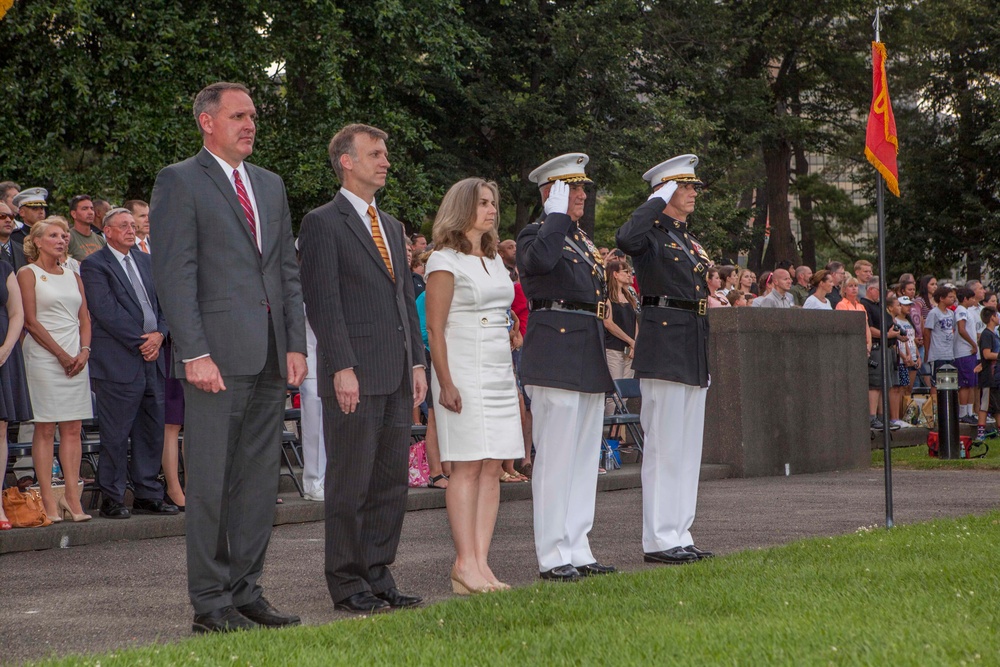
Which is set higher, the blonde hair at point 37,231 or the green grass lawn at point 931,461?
the blonde hair at point 37,231

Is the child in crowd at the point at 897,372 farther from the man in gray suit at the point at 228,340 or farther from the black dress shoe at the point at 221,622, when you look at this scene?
the black dress shoe at the point at 221,622

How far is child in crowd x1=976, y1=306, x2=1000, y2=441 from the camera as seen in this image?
67.8ft

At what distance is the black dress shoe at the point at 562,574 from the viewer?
24.2 feet

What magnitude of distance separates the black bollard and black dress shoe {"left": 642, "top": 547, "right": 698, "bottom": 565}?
10.1 m

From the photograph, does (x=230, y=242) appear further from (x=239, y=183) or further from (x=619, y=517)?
(x=619, y=517)

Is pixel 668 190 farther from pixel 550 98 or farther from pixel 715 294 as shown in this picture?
pixel 550 98

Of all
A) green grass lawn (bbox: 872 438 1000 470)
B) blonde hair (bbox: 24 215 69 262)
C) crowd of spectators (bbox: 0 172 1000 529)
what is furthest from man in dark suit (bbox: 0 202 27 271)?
green grass lawn (bbox: 872 438 1000 470)

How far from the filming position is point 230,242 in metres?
6.09

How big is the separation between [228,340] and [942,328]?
653 inches

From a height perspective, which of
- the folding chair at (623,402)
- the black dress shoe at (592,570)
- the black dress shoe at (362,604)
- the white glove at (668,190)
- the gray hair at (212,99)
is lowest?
the black dress shoe at (362,604)

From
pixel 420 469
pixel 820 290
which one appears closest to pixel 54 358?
pixel 420 469

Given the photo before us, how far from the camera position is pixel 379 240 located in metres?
6.79

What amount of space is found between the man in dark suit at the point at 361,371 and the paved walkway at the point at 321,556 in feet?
1.02

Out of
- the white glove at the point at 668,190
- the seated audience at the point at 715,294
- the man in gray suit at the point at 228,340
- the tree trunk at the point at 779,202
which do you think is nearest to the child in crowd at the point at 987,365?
the seated audience at the point at 715,294
